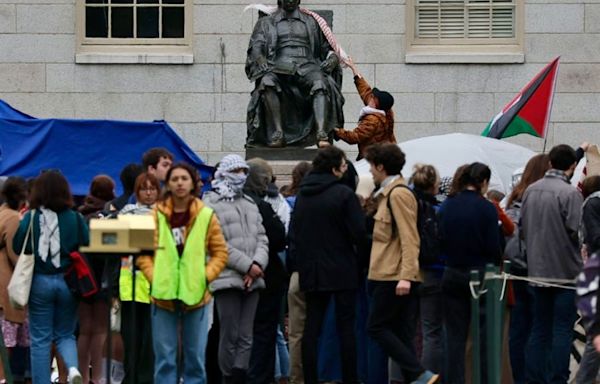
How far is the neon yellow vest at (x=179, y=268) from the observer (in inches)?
508

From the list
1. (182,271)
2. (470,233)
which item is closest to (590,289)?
(182,271)

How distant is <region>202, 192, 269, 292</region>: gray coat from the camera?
13.8 m

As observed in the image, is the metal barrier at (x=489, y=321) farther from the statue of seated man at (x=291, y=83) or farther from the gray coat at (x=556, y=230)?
the statue of seated man at (x=291, y=83)

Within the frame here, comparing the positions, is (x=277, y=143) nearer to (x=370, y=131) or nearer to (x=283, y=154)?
(x=283, y=154)

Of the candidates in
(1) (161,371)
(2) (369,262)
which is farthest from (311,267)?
(1) (161,371)

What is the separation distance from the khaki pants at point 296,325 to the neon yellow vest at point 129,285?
1.32 meters

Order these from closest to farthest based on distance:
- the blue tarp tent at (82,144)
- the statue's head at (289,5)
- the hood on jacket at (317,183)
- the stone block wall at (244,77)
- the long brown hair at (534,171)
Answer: the hood on jacket at (317,183), the long brown hair at (534,171), the blue tarp tent at (82,144), the statue's head at (289,5), the stone block wall at (244,77)

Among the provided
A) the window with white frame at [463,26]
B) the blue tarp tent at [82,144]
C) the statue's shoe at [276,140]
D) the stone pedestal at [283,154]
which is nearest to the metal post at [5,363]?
the blue tarp tent at [82,144]

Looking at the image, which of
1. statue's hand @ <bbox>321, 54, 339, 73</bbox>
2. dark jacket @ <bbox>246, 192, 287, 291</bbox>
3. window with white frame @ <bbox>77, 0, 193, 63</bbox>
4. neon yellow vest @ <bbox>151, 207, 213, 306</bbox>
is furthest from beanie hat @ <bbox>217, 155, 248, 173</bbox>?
window with white frame @ <bbox>77, 0, 193, 63</bbox>

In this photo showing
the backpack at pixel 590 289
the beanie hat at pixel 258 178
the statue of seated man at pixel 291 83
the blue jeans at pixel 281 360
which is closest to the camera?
the backpack at pixel 590 289

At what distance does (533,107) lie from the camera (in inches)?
813

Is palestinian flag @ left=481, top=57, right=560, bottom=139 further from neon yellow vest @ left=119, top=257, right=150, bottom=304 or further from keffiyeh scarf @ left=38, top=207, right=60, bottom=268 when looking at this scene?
keffiyeh scarf @ left=38, top=207, right=60, bottom=268

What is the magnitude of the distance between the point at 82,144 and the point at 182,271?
594 centimetres

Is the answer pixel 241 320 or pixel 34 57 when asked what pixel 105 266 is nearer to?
pixel 241 320
